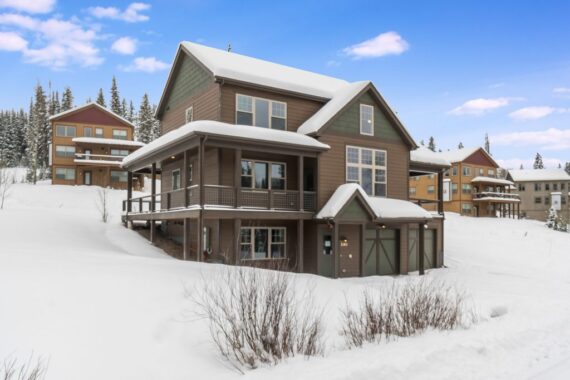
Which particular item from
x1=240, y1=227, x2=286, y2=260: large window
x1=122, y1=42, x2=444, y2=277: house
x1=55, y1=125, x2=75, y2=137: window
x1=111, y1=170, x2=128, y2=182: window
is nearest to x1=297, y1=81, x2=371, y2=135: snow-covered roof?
x1=122, y1=42, x2=444, y2=277: house

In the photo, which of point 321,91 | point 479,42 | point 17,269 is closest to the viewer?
point 17,269

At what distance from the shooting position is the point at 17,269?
35.5ft

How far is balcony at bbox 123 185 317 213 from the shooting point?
1811 cm

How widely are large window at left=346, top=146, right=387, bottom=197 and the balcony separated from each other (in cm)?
295

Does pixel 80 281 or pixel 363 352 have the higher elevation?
pixel 80 281

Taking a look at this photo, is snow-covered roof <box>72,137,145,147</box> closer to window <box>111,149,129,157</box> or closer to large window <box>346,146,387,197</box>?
window <box>111,149,129,157</box>

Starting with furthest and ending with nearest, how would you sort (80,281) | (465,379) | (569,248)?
(569,248), (80,281), (465,379)

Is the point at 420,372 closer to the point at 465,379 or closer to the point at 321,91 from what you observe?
the point at 465,379

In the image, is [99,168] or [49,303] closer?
[49,303]

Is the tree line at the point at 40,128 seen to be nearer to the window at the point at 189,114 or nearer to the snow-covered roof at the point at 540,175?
the window at the point at 189,114

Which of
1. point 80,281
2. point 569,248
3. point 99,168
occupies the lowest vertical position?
point 569,248

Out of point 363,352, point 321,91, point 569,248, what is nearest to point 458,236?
point 569,248

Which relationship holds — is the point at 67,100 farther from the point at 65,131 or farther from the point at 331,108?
the point at 331,108

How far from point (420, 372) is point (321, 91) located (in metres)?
17.3
